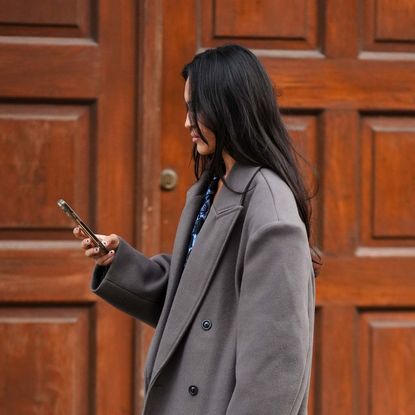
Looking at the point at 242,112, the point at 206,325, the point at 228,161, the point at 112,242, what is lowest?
the point at 206,325

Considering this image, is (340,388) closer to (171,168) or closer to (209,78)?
(171,168)

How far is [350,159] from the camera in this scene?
4.07 meters

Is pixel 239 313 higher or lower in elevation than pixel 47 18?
lower

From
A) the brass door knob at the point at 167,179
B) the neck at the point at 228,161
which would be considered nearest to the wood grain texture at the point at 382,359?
the brass door knob at the point at 167,179

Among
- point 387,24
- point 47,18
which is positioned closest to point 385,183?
point 387,24

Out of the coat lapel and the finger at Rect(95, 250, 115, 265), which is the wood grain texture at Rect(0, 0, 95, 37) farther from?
the coat lapel

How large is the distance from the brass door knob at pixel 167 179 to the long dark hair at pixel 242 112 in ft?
3.97

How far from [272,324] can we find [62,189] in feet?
5.04

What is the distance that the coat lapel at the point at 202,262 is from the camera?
Answer: 269 cm

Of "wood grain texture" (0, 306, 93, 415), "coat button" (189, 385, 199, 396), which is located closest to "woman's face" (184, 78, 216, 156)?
"coat button" (189, 385, 199, 396)

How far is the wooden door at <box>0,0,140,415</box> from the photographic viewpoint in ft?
12.8

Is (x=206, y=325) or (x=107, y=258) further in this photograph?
(x=107, y=258)

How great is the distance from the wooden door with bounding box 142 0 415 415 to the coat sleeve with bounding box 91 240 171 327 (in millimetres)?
931

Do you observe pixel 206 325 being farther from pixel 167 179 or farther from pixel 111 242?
pixel 167 179
